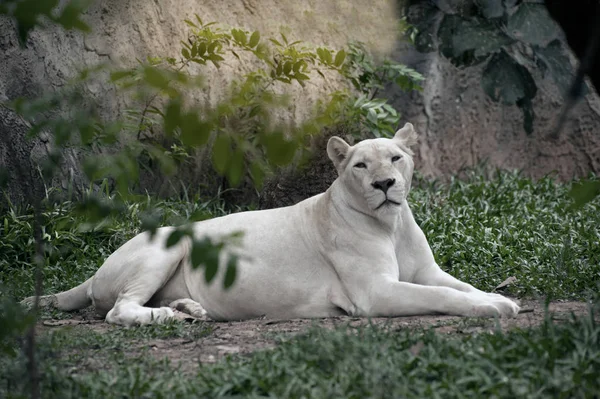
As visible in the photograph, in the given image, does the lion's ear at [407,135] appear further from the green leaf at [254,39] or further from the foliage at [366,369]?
the green leaf at [254,39]

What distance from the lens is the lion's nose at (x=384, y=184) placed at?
5469 mm

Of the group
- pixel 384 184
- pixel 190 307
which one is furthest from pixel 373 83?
pixel 190 307

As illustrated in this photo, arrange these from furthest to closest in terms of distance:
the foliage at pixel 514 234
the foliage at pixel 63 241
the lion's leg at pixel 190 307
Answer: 1. the foliage at pixel 63 241
2. the foliage at pixel 514 234
3. the lion's leg at pixel 190 307

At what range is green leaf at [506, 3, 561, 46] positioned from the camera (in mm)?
3238

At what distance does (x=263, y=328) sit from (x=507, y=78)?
2.57 m

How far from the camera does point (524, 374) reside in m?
3.49

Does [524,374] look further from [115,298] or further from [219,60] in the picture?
[219,60]

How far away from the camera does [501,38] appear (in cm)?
327

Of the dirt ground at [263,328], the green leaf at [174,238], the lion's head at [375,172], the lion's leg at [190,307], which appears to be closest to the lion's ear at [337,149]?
the lion's head at [375,172]

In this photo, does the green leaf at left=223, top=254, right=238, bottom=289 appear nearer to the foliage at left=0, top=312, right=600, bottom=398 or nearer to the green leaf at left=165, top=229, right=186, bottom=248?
the green leaf at left=165, top=229, right=186, bottom=248

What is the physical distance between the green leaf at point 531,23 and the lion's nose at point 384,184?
2.20m

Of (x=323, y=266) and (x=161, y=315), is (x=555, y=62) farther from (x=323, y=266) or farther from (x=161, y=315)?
(x=161, y=315)

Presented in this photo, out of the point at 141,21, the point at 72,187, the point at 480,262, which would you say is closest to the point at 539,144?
the point at 480,262

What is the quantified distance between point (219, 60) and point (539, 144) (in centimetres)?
538
